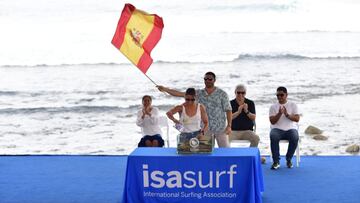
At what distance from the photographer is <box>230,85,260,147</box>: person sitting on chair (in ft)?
26.9

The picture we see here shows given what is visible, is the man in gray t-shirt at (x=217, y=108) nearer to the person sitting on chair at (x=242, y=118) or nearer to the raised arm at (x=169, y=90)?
the raised arm at (x=169, y=90)

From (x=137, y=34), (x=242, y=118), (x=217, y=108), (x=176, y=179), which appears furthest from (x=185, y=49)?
(x=176, y=179)

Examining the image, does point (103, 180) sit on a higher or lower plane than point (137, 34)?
lower

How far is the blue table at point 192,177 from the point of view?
6.00 metres

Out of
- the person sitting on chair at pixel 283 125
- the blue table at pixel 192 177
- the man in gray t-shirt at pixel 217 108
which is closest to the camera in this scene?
the blue table at pixel 192 177

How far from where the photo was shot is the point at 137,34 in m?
7.48

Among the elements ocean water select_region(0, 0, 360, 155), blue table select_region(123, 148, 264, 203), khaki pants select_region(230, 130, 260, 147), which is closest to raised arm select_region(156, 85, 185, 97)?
khaki pants select_region(230, 130, 260, 147)

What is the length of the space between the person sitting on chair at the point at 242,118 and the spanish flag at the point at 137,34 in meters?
1.28

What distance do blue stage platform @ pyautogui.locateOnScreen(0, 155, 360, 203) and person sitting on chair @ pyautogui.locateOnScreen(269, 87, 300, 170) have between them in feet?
0.61

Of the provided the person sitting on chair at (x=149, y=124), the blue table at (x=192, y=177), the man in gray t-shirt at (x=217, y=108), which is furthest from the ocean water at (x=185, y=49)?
the blue table at (x=192, y=177)

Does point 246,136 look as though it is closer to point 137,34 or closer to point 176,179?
point 137,34

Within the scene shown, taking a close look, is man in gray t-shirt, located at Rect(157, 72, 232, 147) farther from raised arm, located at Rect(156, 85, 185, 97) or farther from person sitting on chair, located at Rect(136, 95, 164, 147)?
person sitting on chair, located at Rect(136, 95, 164, 147)

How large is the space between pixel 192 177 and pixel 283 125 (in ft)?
7.73

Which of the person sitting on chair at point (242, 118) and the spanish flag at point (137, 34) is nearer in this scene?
the spanish flag at point (137, 34)
